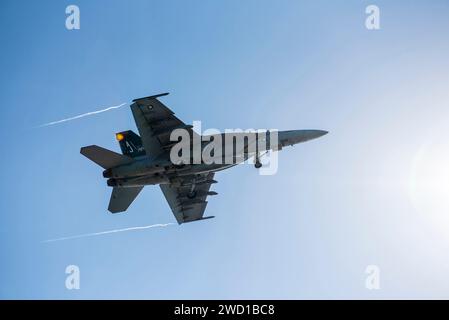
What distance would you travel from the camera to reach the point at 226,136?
3447cm

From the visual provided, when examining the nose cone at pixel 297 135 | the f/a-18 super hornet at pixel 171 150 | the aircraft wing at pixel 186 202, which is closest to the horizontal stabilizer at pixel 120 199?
the f/a-18 super hornet at pixel 171 150

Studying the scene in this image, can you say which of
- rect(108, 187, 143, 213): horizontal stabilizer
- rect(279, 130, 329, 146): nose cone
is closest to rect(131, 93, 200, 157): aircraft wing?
rect(108, 187, 143, 213): horizontal stabilizer

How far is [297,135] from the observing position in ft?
119

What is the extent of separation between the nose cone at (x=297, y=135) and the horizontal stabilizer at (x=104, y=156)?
9361 millimetres

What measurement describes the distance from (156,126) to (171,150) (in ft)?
5.52

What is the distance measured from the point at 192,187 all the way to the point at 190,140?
4.99m

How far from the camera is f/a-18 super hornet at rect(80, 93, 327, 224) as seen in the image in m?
34.6

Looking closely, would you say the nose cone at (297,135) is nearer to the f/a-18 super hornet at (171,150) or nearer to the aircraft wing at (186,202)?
the f/a-18 super hornet at (171,150)

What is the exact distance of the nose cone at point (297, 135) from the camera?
119ft

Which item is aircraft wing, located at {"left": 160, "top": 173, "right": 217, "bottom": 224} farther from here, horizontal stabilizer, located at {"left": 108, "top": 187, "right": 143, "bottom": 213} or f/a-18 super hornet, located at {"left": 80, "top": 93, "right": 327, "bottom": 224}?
f/a-18 super hornet, located at {"left": 80, "top": 93, "right": 327, "bottom": 224}

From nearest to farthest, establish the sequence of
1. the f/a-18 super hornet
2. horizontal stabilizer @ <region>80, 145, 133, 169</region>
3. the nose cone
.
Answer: horizontal stabilizer @ <region>80, 145, 133, 169</region>
the f/a-18 super hornet
the nose cone
